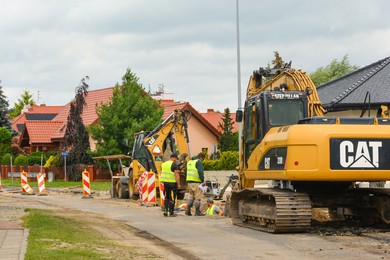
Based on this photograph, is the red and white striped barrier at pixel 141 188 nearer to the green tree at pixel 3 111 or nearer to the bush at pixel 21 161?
the bush at pixel 21 161

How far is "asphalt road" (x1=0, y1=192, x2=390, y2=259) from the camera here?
1341 cm

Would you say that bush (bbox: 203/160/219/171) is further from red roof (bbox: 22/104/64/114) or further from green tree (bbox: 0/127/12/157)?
red roof (bbox: 22/104/64/114)

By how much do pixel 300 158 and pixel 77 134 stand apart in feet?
162

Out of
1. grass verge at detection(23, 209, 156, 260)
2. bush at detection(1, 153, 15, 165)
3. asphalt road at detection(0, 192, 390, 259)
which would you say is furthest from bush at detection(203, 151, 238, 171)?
grass verge at detection(23, 209, 156, 260)

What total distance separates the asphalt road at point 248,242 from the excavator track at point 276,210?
0.24 meters

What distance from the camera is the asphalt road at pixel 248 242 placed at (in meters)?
13.4

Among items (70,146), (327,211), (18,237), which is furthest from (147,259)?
(70,146)

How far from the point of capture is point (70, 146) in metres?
64.2

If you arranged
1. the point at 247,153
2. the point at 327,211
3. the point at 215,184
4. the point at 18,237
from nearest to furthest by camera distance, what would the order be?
1. the point at 18,237
2. the point at 247,153
3. the point at 327,211
4. the point at 215,184

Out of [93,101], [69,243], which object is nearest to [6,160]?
[93,101]

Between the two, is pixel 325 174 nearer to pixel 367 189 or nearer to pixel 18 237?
pixel 367 189

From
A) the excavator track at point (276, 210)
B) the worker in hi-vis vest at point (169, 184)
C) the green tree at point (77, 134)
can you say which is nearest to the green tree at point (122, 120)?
the green tree at point (77, 134)

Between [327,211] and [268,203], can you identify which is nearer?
[268,203]

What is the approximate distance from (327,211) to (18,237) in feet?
28.4
